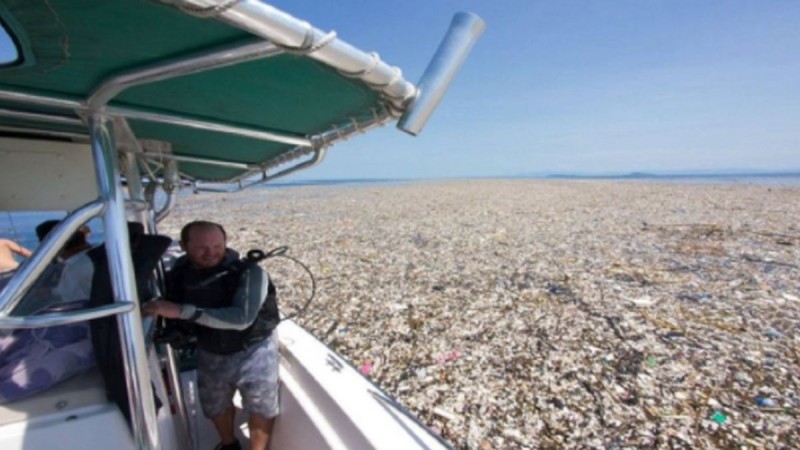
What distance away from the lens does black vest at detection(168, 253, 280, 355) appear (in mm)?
2391

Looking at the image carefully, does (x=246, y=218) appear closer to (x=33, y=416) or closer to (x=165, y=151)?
(x=165, y=151)

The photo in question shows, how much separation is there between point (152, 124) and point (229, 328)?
116 centimetres

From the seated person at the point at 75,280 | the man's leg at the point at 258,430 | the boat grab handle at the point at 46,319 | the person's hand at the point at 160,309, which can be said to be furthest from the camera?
the man's leg at the point at 258,430

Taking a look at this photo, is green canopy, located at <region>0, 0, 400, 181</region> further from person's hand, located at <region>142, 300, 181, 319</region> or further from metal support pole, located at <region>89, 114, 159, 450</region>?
person's hand, located at <region>142, 300, 181, 319</region>

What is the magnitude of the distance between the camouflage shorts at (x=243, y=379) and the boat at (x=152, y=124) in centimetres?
10

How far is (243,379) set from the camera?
8.03 feet

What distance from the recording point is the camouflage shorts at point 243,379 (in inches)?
95.3

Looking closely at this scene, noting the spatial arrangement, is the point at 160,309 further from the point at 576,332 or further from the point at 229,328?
the point at 576,332

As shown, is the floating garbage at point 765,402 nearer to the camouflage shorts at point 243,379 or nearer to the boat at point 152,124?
the boat at point 152,124

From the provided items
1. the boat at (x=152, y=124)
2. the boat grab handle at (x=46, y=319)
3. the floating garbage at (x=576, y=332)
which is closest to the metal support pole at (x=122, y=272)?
the boat at (x=152, y=124)

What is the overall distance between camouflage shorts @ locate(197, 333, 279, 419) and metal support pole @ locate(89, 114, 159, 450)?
1.07 meters

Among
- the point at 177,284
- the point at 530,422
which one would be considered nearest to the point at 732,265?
the point at 530,422

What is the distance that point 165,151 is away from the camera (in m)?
2.60

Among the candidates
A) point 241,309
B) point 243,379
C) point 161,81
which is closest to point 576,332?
point 243,379
